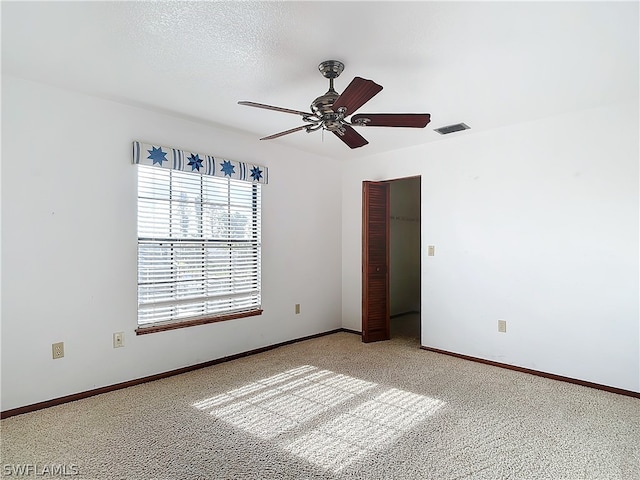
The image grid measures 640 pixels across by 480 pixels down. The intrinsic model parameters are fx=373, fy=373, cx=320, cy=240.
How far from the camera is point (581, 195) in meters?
3.24

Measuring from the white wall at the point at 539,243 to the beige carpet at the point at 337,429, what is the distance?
1.30 ft

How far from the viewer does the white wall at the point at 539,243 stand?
3059mm

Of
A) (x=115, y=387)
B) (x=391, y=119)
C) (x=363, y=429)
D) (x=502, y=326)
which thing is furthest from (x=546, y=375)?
(x=115, y=387)

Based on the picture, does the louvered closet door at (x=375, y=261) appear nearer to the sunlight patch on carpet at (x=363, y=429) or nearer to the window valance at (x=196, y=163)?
the window valance at (x=196, y=163)

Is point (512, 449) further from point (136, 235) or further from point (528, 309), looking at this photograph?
point (136, 235)

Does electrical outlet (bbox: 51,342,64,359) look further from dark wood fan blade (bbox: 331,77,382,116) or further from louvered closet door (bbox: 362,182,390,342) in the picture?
louvered closet door (bbox: 362,182,390,342)

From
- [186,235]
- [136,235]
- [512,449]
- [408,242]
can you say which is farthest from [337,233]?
[512,449]

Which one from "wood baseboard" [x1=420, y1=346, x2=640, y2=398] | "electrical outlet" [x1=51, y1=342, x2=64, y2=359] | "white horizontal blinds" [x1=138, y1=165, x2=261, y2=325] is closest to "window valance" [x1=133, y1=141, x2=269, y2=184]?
"white horizontal blinds" [x1=138, y1=165, x2=261, y2=325]

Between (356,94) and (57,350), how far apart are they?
2793 millimetres

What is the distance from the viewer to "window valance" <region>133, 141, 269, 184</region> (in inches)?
126

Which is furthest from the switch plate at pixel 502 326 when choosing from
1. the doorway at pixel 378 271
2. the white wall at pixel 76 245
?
the white wall at pixel 76 245

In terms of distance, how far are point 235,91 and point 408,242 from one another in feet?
14.1

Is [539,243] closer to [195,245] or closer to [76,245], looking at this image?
[195,245]

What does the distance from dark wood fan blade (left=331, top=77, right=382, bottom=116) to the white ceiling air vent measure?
5.81 feet
